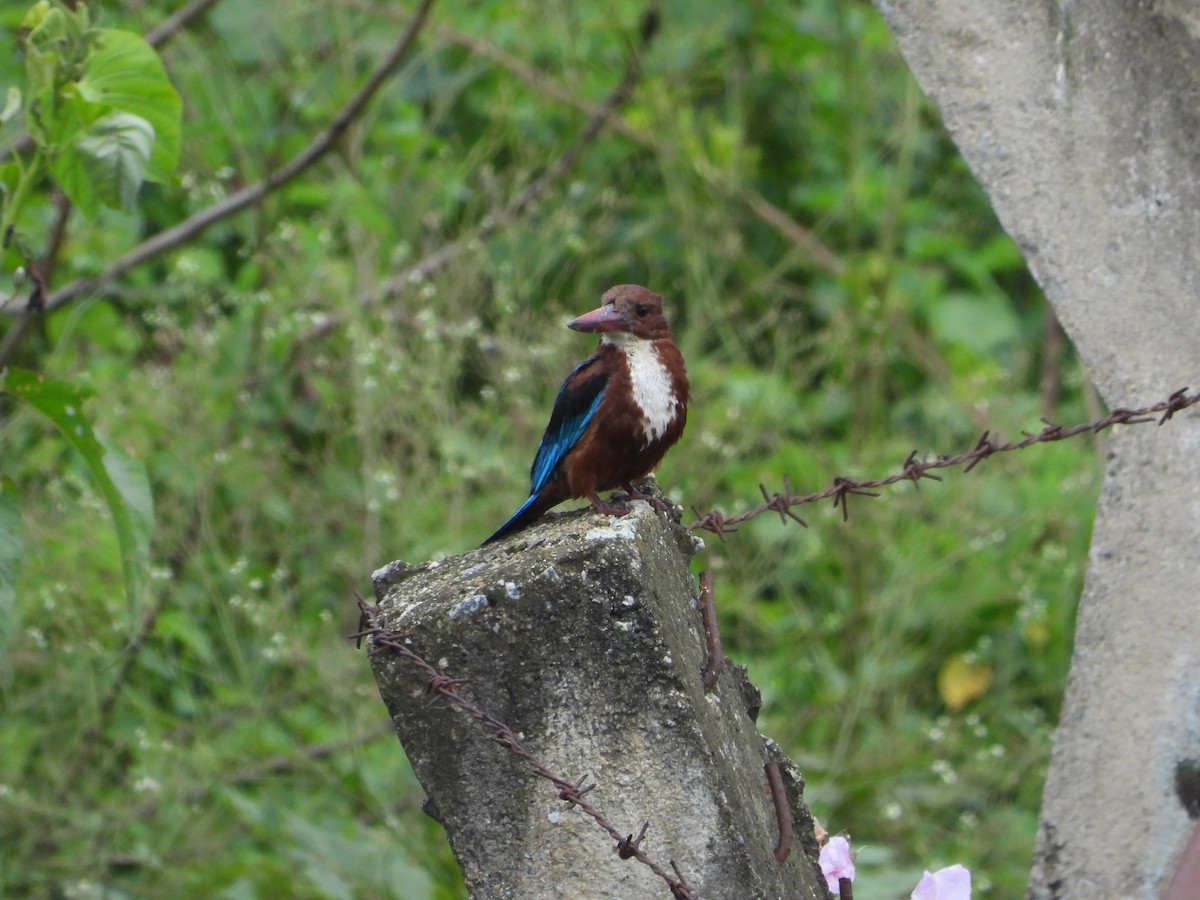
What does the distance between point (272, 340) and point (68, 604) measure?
0.85m

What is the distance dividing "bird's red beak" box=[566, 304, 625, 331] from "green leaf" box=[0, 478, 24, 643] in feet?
2.61

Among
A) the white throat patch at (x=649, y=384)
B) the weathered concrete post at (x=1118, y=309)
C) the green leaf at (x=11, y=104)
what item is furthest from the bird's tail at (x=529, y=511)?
the green leaf at (x=11, y=104)

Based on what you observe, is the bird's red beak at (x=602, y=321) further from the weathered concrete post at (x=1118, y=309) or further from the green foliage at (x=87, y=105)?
the green foliage at (x=87, y=105)

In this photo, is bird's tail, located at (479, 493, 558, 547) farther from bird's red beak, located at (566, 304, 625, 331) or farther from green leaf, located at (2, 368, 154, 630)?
green leaf, located at (2, 368, 154, 630)

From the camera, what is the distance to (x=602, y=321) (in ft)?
7.18

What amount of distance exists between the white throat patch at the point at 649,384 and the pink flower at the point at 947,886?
29.5 inches

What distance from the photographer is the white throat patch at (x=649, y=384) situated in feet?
7.21

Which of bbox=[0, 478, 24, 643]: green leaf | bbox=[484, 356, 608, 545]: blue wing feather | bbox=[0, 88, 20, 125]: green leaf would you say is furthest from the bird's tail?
bbox=[0, 88, 20, 125]: green leaf

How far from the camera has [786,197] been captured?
5840mm

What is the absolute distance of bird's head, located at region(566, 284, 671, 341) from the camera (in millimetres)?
2211

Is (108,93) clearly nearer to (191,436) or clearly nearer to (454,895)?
(191,436)

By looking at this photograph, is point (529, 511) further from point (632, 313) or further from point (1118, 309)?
point (1118, 309)

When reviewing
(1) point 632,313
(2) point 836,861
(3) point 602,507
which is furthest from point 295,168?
(2) point 836,861

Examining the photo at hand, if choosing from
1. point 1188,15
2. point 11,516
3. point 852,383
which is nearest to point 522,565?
point 11,516
